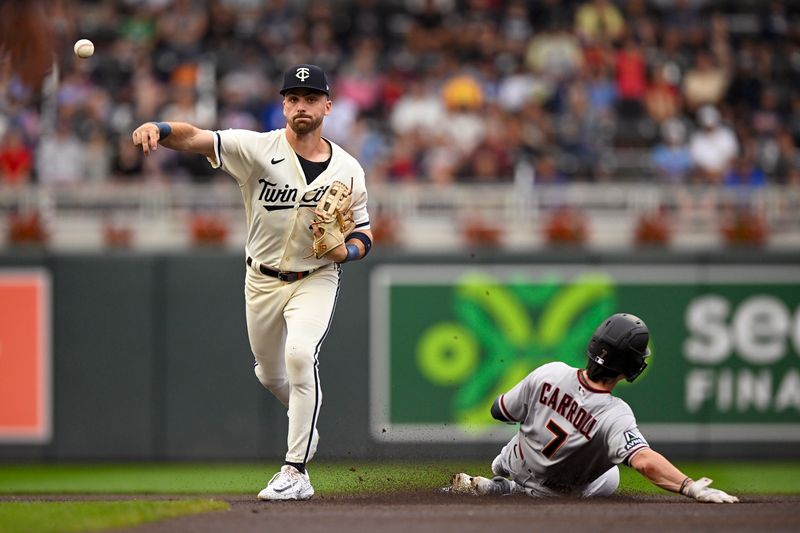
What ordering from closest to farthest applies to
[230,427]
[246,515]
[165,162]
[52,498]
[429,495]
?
1. [246,515]
2. [429,495]
3. [52,498]
4. [230,427]
5. [165,162]

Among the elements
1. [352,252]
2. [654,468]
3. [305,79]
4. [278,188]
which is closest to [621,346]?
[654,468]

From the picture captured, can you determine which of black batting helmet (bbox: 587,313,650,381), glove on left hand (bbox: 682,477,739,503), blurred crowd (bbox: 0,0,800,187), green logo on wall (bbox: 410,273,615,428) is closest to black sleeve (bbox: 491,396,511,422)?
black batting helmet (bbox: 587,313,650,381)

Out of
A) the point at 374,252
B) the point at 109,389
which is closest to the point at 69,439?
the point at 109,389

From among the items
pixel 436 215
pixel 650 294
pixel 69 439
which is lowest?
pixel 69 439

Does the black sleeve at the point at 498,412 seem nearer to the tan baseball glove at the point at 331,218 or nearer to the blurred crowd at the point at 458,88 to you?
the tan baseball glove at the point at 331,218

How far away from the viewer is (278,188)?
25.0ft

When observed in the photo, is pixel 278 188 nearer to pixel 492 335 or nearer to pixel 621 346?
pixel 621 346

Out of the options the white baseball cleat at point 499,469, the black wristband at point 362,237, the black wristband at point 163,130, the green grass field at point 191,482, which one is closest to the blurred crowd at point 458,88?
the green grass field at point 191,482

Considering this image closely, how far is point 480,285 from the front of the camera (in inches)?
517

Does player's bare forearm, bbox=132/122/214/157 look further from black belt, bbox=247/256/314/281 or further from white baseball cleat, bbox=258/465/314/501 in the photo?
white baseball cleat, bbox=258/465/314/501

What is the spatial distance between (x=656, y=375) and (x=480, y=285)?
6.93ft

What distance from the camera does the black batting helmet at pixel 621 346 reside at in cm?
696

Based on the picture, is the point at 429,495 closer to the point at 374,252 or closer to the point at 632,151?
the point at 374,252

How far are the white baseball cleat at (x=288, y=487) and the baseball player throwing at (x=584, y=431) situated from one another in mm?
1047
